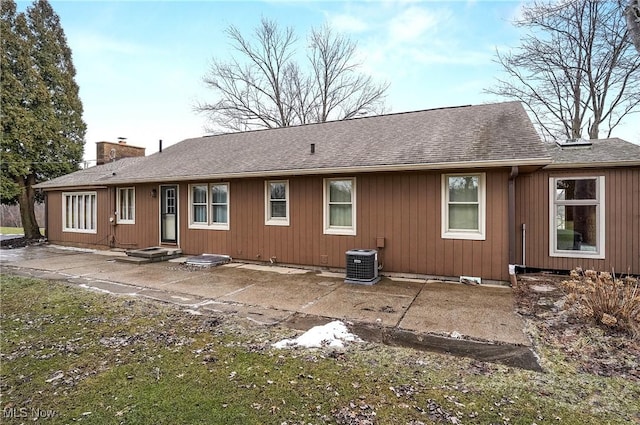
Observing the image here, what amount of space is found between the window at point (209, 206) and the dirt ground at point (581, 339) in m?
7.39

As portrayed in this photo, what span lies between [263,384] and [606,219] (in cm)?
787

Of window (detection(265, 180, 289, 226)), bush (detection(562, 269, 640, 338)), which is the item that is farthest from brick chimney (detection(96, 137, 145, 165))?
bush (detection(562, 269, 640, 338))

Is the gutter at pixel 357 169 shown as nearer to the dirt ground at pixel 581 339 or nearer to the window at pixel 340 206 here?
the window at pixel 340 206

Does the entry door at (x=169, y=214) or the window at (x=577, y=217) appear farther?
the entry door at (x=169, y=214)

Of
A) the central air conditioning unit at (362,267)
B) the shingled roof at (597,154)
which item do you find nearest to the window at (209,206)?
the central air conditioning unit at (362,267)

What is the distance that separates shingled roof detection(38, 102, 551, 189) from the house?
44mm

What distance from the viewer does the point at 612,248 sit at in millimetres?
7129

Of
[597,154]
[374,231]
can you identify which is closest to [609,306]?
[374,231]

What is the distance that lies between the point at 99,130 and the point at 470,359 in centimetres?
2195

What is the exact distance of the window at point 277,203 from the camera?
8.63 metres

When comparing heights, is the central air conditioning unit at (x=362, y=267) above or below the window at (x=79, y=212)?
below

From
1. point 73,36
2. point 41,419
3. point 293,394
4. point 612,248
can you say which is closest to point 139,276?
point 41,419

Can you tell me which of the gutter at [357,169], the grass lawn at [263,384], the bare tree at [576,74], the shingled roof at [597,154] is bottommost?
the grass lawn at [263,384]

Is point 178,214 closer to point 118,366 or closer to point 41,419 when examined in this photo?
point 118,366
